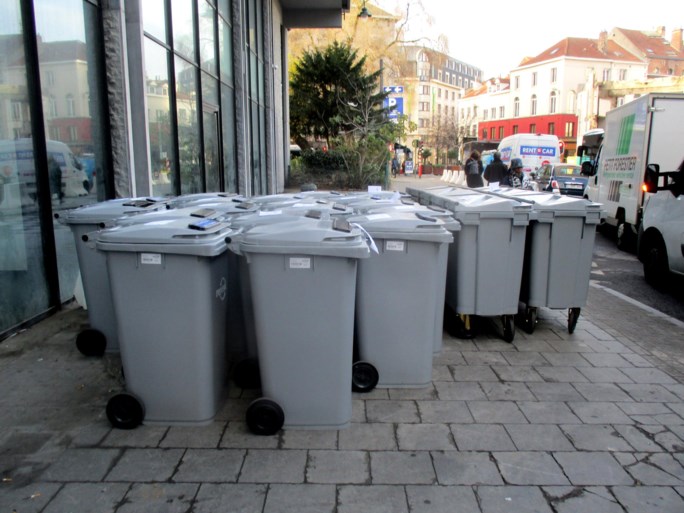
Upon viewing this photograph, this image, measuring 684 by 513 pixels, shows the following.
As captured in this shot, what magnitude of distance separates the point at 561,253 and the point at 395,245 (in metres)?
2.18

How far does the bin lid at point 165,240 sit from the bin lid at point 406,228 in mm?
1068

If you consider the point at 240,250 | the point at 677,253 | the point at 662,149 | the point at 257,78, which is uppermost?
the point at 257,78

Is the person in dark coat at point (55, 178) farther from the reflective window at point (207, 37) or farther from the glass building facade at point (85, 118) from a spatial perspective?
the reflective window at point (207, 37)

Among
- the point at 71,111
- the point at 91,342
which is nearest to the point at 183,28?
the point at 71,111

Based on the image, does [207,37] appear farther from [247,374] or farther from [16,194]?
[247,374]

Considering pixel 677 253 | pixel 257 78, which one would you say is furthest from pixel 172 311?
pixel 257 78

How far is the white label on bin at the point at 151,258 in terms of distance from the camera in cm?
324

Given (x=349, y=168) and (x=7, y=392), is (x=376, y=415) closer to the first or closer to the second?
(x=7, y=392)

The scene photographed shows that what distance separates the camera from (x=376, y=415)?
12.0ft

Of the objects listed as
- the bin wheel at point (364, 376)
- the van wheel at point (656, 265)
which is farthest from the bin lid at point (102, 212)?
the van wheel at point (656, 265)

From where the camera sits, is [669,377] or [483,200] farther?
[483,200]

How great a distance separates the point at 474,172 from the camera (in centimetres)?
1374

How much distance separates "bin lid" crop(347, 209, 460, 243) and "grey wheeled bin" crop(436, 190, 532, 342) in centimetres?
105

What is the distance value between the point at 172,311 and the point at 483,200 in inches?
126
